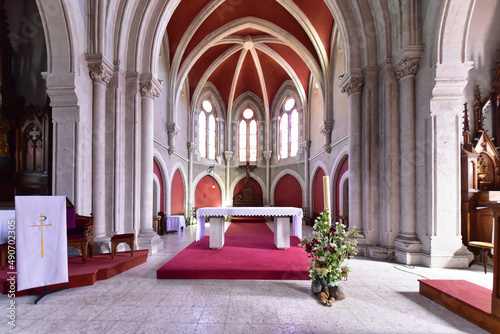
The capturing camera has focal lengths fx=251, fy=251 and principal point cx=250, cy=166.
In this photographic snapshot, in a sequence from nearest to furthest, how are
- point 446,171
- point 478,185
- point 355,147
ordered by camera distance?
1. point 446,171
2. point 478,185
3. point 355,147

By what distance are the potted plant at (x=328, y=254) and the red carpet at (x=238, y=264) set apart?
32.7 inches

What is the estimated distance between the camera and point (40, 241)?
3.59m

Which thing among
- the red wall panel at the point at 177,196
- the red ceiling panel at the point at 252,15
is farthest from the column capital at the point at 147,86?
the red wall panel at the point at 177,196

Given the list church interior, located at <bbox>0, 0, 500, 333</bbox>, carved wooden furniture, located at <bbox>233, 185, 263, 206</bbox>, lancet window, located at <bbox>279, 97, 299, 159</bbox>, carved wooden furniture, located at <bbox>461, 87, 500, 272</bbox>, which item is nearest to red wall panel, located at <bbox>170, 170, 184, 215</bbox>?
carved wooden furniture, located at <bbox>233, 185, 263, 206</bbox>

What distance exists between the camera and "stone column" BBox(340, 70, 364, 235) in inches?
258

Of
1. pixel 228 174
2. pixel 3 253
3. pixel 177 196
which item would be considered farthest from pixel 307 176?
pixel 3 253

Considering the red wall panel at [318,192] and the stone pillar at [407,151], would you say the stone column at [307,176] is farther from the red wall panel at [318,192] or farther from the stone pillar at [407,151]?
the stone pillar at [407,151]

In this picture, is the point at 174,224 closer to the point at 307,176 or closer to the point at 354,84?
the point at 307,176

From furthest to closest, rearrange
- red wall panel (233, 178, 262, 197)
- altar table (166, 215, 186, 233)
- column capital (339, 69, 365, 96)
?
red wall panel (233, 178, 262, 197)
altar table (166, 215, 186, 233)
column capital (339, 69, 365, 96)

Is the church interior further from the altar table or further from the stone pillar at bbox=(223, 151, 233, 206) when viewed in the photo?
the stone pillar at bbox=(223, 151, 233, 206)

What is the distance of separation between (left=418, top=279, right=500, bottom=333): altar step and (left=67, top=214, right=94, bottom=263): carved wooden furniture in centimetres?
594

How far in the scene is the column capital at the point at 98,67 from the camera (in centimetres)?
576

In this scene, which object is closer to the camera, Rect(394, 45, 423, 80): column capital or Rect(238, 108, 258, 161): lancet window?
Rect(394, 45, 423, 80): column capital

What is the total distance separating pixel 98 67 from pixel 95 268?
14.4ft
